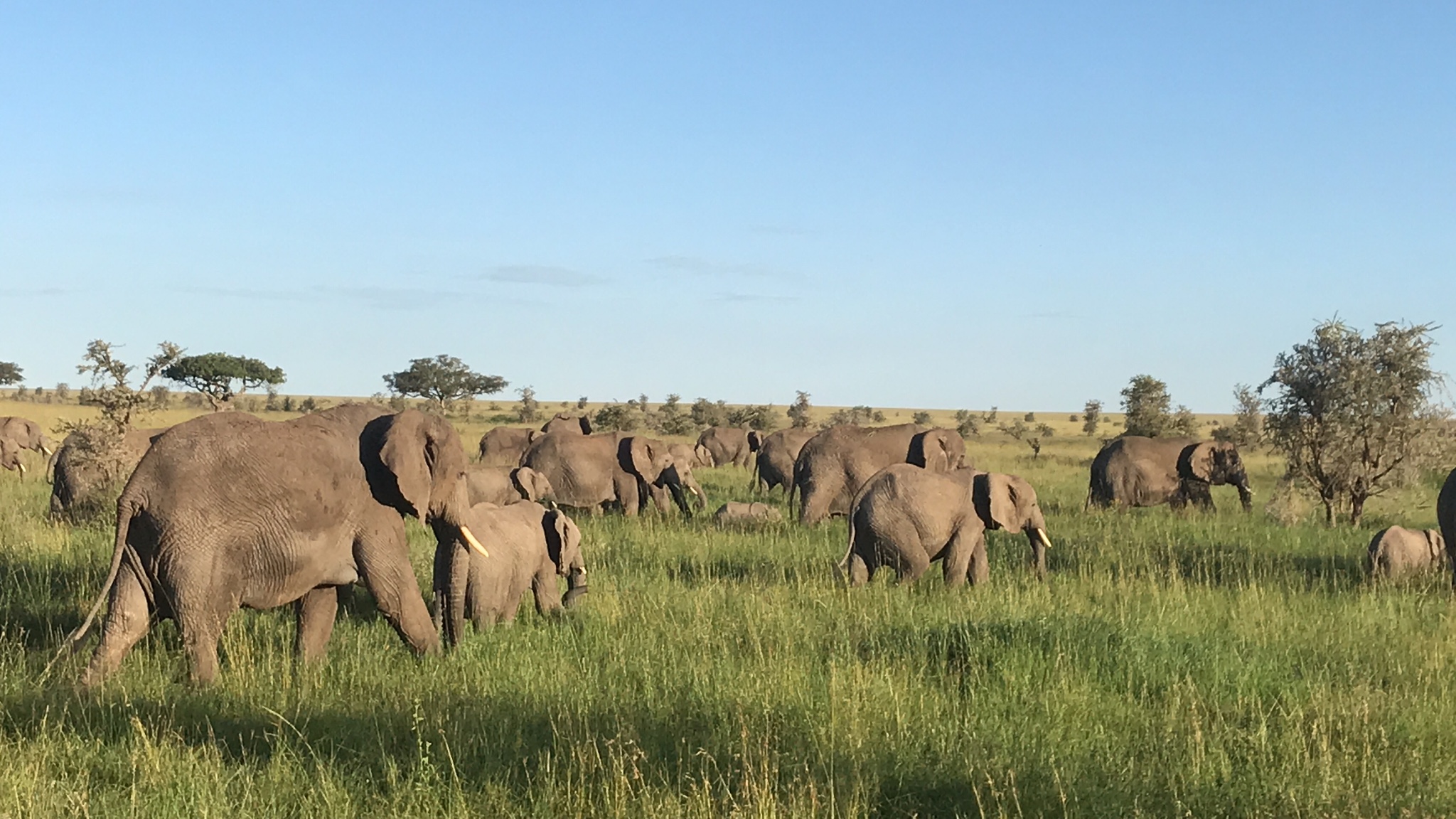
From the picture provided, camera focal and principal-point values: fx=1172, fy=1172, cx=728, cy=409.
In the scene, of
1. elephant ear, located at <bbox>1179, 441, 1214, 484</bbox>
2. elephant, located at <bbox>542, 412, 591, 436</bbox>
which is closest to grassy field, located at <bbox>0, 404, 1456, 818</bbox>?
elephant, located at <bbox>542, 412, 591, 436</bbox>

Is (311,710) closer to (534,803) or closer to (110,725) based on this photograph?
(110,725)

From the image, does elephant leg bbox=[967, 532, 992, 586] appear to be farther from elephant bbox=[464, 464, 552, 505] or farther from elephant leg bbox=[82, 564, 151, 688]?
elephant leg bbox=[82, 564, 151, 688]

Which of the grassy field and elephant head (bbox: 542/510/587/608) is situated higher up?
elephant head (bbox: 542/510/587/608)

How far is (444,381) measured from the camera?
76125mm

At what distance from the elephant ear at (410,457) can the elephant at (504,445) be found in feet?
58.6

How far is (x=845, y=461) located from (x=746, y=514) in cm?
183

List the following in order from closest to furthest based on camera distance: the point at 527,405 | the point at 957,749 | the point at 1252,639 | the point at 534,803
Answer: the point at 534,803
the point at 957,749
the point at 1252,639
the point at 527,405

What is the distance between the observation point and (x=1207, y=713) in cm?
644

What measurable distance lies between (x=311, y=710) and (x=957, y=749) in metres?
3.49

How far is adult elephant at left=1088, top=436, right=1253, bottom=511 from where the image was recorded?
2233 centimetres

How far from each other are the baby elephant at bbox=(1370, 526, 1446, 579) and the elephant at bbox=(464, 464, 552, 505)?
9.31 meters

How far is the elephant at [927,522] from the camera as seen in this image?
11.6m

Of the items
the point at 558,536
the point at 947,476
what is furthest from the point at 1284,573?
the point at 558,536

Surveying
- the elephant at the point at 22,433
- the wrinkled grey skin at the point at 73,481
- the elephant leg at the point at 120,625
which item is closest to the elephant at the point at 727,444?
the elephant at the point at 22,433
